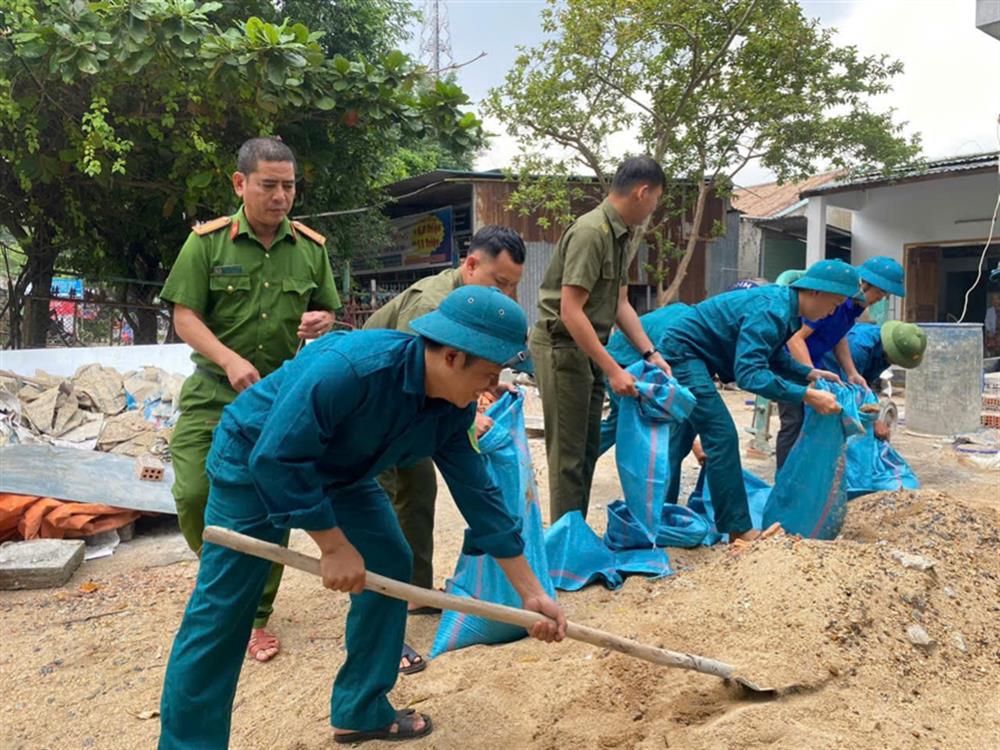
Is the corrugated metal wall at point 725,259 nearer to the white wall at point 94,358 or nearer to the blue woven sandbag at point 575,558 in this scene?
the white wall at point 94,358

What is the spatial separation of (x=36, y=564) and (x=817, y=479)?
3644 mm

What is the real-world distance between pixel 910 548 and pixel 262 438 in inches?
109

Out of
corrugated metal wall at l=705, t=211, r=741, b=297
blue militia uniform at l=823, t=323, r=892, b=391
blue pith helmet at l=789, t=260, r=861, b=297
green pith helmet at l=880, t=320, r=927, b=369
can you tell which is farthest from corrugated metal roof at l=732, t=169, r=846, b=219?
blue pith helmet at l=789, t=260, r=861, b=297

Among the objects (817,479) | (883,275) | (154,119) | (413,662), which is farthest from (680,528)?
Answer: (154,119)

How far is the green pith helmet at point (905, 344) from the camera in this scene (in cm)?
446

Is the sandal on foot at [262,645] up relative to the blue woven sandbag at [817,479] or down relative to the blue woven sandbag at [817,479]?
down

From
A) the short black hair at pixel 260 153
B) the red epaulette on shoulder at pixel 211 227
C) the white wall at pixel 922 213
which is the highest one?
the white wall at pixel 922 213

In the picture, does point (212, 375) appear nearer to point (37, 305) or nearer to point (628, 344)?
point (628, 344)

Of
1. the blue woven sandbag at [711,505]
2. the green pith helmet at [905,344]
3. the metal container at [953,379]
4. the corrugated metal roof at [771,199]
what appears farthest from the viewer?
the corrugated metal roof at [771,199]

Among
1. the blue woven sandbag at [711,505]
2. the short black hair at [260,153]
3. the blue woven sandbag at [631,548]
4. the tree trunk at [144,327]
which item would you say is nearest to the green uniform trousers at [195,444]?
the short black hair at [260,153]

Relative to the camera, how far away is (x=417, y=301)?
2.90 m

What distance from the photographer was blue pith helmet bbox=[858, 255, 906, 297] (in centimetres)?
422

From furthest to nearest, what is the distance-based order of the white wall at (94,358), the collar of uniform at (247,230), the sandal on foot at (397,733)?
the white wall at (94,358), the collar of uniform at (247,230), the sandal on foot at (397,733)

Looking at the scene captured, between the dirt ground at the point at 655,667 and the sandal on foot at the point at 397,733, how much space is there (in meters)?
0.04
